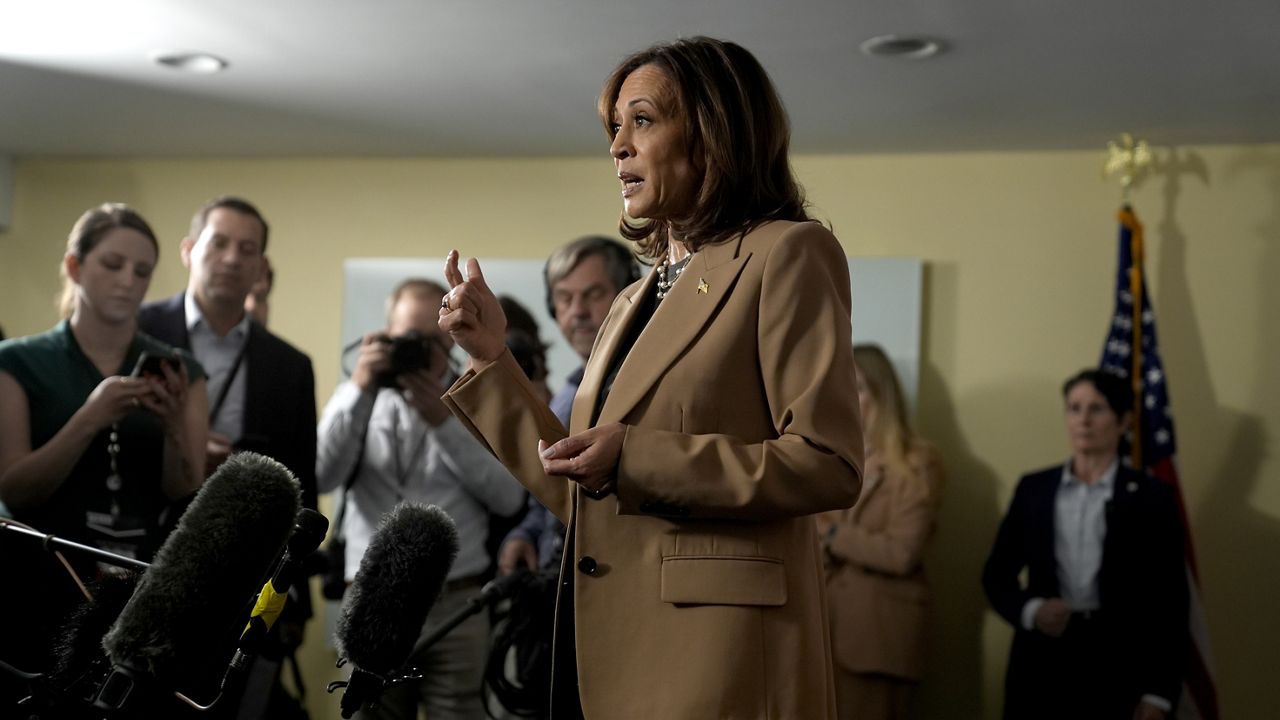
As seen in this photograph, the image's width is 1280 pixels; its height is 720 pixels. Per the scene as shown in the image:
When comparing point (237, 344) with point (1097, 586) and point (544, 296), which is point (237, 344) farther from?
point (1097, 586)

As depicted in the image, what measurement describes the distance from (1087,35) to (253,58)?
8.44 feet

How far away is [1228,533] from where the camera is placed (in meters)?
5.02

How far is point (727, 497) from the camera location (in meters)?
1.30

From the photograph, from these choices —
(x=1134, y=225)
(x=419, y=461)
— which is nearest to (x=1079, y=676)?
(x=1134, y=225)

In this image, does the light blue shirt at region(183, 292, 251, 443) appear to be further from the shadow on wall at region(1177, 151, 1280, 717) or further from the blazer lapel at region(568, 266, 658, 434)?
the shadow on wall at region(1177, 151, 1280, 717)

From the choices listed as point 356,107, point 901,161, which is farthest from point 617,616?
point 901,161

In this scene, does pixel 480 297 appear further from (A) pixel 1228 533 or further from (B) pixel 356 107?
(A) pixel 1228 533

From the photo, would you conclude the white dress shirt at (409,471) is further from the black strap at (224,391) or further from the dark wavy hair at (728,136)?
the dark wavy hair at (728,136)

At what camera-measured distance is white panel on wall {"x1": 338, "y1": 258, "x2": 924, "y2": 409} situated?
523 centimetres

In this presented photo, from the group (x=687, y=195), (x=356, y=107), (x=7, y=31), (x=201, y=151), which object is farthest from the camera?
(x=201, y=151)

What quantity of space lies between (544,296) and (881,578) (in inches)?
72.7

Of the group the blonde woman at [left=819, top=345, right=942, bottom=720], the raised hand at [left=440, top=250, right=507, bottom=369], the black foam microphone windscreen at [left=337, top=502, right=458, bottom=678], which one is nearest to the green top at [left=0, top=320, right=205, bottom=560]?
the raised hand at [left=440, top=250, right=507, bottom=369]

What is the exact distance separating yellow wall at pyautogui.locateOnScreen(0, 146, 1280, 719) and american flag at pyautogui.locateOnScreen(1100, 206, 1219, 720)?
24 centimetres

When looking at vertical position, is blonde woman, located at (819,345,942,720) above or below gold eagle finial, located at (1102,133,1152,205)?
below
